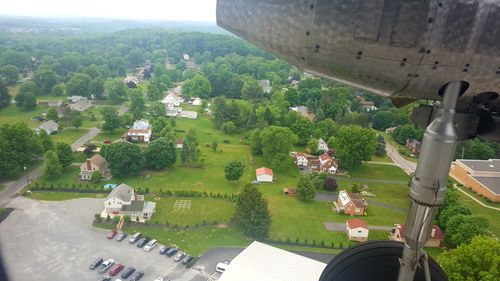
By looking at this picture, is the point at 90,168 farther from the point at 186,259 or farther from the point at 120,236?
the point at 186,259

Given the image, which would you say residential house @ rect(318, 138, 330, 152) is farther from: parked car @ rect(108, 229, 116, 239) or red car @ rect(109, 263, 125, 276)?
red car @ rect(109, 263, 125, 276)

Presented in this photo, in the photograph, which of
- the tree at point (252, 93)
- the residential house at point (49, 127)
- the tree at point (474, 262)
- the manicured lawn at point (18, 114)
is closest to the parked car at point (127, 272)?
the tree at point (474, 262)

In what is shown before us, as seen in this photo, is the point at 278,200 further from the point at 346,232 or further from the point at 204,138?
the point at 204,138

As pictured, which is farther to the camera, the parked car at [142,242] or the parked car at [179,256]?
the parked car at [142,242]

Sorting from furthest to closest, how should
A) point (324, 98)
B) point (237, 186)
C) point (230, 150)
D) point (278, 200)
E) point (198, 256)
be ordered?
1. point (324, 98)
2. point (230, 150)
3. point (237, 186)
4. point (278, 200)
5. point (198, 256)

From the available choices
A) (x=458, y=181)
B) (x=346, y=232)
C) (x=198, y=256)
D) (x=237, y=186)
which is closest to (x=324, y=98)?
(x=458, y=181)

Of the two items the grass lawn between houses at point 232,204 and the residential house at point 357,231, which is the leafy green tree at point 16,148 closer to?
the grass lawn between houses at point 232,204
